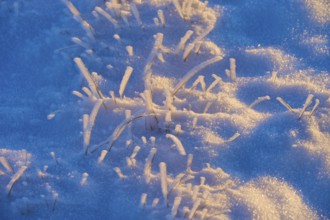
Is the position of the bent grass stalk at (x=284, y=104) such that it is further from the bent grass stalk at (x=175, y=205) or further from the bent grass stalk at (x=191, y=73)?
the bent grass stalk at (x=175, y=205)

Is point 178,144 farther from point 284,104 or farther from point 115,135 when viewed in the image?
point 284,104

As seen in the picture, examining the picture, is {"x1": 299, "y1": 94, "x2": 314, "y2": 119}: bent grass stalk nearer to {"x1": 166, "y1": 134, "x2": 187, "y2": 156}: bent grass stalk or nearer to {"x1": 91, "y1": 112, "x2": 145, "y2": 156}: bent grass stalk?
{"x1": 166, "y1": 134, "x2": 187, "y2": 156}: bent grass stalk

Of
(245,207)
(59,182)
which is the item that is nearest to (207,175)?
(245,207)

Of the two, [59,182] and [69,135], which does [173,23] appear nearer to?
[69,135]

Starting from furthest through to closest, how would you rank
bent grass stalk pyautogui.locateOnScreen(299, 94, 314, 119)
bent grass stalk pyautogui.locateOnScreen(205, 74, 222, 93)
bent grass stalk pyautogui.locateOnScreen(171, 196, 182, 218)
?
1. bent grass stalk pyautogui.locateOnScreen(205, 74, 222, 93)
2. bent grass stalk pyautogui.locateOnScreen(299, 94, 314, 119)
3. bent grass stalk pyautogui.locateOnScreen(171, 196, 182, 218)

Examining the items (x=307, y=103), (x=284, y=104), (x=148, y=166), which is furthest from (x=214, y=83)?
(x=148, y=166)

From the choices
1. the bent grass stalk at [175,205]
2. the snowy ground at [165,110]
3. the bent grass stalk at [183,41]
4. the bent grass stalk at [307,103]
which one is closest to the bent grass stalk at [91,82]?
the snowy ground at [165,110]

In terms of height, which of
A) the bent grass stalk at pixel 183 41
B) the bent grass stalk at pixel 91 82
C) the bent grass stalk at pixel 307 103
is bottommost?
the bent grass stalk at pixel 91 82

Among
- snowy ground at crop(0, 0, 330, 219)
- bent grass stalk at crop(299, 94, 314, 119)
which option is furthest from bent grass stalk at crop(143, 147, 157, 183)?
bent grass stalk at crop(299, 94, 314, 119)
